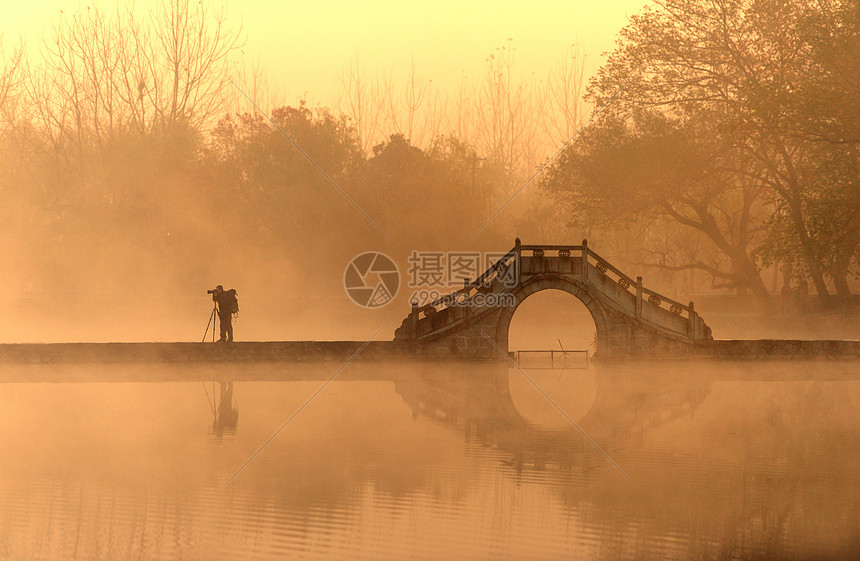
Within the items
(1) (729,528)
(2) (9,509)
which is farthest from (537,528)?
(2) (9,509)

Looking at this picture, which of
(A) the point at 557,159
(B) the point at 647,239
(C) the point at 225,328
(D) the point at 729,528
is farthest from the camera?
(B) the point at 647,239

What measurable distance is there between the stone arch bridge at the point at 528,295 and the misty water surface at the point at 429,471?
211 inches

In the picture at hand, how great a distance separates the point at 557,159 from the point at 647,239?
26.1 metres

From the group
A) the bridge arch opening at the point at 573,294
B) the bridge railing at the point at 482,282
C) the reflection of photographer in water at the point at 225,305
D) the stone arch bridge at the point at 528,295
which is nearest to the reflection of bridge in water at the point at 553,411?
the bridge arch opening at the point at 573,294

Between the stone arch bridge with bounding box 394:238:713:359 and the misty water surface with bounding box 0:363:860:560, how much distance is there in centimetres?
536

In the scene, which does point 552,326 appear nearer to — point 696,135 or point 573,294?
point 696,135

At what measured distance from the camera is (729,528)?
14672 millimetres

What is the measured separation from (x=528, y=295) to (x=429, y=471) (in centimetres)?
1822

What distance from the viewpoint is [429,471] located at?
1844cm

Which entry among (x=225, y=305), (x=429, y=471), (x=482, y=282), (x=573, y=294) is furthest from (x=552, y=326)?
(x=429, y=471)

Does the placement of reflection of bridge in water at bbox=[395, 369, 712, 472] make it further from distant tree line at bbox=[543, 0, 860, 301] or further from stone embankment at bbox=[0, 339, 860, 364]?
distant tree line at bbox=[543, 0, 860, 301]

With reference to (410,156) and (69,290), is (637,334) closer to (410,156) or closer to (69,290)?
(410,156)

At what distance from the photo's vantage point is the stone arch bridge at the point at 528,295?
118 ft

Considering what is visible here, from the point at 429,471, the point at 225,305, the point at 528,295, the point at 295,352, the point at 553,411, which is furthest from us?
the point at 528,295
